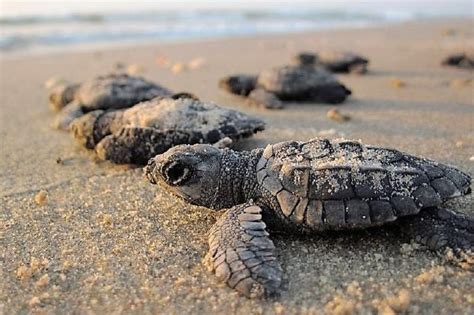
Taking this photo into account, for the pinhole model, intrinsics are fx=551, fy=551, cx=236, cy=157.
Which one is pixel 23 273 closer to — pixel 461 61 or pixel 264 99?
pixel 264 99

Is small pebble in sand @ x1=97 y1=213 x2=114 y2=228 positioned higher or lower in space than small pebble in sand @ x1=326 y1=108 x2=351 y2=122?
higher

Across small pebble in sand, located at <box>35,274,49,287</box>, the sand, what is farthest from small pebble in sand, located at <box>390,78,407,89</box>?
small pebble in sand, located at <box>35,274,49,287</box>

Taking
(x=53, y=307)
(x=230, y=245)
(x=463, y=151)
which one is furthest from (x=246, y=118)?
(x=53, y=307)

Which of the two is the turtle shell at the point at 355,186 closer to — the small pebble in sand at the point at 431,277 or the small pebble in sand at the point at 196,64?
the small pebble in sand at the point at 431,277

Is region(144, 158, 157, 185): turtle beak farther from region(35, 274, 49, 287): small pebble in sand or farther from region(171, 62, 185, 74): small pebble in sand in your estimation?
region(171, 62, 185, 74): small pebble in sand

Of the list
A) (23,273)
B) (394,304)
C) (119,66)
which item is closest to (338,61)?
(119,66)

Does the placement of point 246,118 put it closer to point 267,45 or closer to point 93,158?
point 93,158
